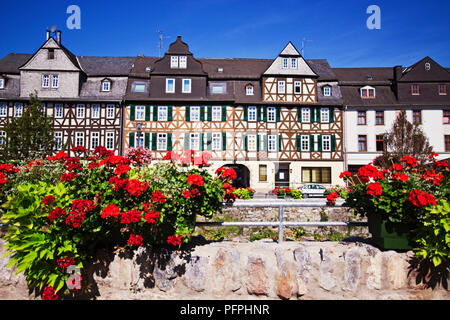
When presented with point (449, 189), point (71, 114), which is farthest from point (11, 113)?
point (449, 189)

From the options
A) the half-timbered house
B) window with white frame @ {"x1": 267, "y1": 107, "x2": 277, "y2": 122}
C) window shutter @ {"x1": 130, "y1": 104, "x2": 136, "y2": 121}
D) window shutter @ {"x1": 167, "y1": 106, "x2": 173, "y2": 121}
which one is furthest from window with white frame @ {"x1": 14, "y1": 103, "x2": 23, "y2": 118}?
window with white frame @ {"x1": 267, "y1": 107, "x2": 277, "y2": 122}

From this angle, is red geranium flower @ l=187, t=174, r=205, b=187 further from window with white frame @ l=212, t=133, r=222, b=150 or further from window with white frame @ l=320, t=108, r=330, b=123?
window with white frame @ l=320, t=108, r=330, b=123

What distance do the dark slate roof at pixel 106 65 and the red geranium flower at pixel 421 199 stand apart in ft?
82.6

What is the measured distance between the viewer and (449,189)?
3086mm

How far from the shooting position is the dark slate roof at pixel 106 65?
979 inches

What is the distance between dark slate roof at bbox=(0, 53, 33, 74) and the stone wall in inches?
1115

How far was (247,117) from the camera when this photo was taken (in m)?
24.0

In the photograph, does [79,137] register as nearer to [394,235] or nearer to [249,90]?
[249,90]

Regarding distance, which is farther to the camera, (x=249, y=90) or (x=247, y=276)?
(x=249, y=90)

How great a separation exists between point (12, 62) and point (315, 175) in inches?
1147

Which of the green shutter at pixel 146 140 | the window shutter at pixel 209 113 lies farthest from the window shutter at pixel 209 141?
the green shutter at pixel 146 140

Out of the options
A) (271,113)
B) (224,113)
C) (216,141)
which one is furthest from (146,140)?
(271,113)

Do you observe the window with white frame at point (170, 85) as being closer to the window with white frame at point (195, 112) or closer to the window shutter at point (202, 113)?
the window with white frame at point (195, 112)
